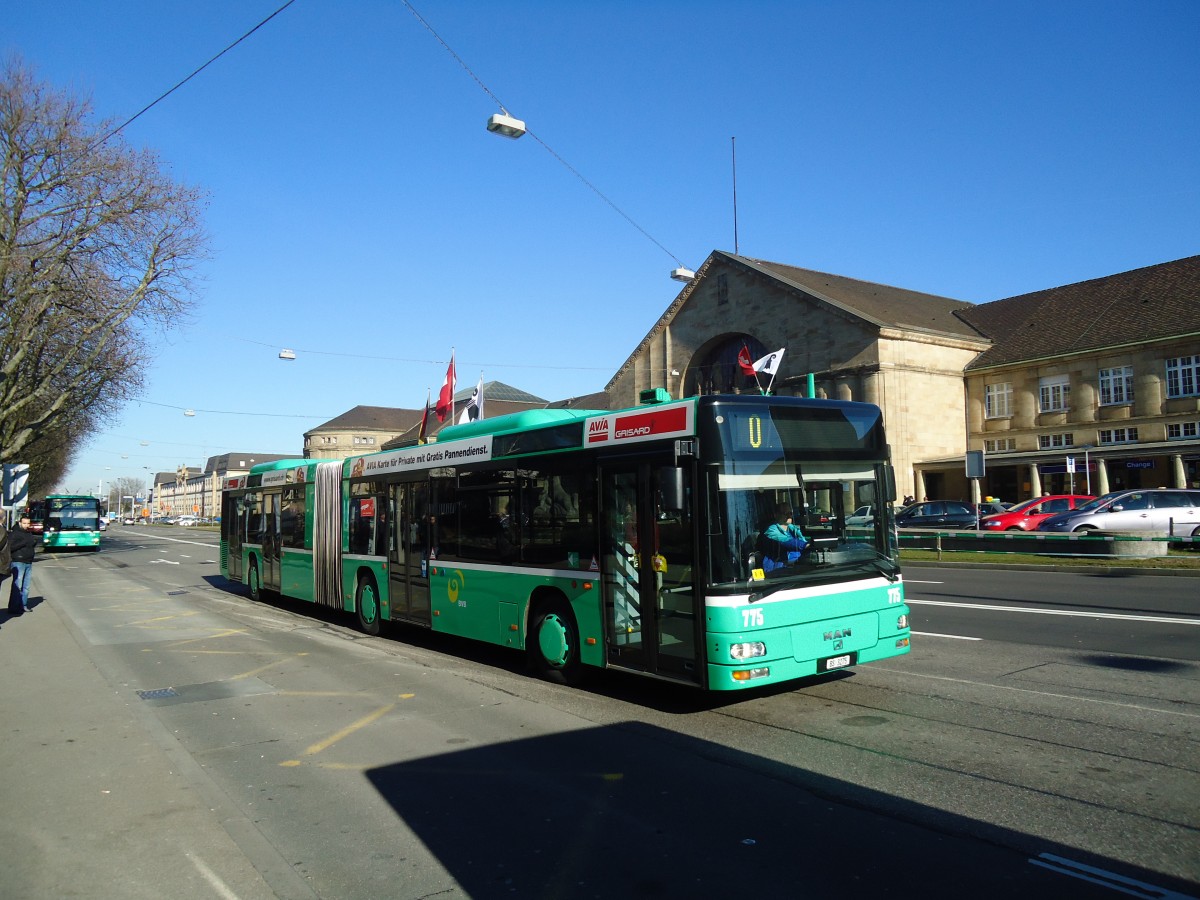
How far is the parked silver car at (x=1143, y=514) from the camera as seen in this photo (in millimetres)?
25141

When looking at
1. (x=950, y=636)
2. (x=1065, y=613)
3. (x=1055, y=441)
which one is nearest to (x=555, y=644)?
(x=950, y=636)

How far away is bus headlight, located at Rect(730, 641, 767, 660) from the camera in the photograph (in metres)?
7.24

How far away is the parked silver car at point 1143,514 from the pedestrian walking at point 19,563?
25.6m

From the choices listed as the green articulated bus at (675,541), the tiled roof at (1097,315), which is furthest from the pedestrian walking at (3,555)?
the tiled roof at (1097,315)

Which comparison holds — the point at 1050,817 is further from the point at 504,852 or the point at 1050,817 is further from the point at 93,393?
the point at 93,393

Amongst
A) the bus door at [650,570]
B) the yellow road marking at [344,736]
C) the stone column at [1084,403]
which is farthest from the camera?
the stone column at [1084,403]

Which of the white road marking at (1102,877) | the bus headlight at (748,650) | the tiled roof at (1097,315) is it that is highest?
the tiled roof at (1097,315)

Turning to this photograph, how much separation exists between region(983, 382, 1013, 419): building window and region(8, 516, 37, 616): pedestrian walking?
155 ft

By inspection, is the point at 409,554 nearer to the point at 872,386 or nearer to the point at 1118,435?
the point at 872,386

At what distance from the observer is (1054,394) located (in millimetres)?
48094

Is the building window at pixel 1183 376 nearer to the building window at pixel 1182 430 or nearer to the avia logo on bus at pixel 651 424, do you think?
the building window at pixel 1182 430

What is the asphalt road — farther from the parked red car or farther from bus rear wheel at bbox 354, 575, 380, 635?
the parked red car

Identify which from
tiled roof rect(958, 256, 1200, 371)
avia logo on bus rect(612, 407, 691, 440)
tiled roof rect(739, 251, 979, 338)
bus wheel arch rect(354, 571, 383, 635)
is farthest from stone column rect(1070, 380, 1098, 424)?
avia logo on bus rect(612, 407, 691, 440)

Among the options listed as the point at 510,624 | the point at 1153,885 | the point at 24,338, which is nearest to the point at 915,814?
the point at 1153,885
